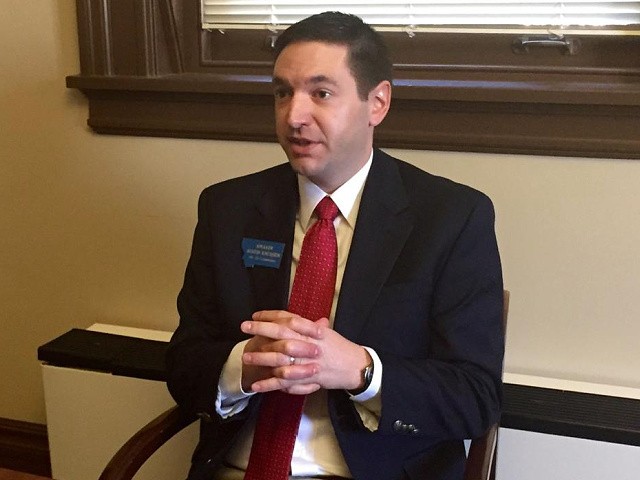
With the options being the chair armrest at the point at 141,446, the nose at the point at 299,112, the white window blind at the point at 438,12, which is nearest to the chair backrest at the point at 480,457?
the chair armrest at the point at 141,446

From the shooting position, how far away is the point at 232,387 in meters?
1.53

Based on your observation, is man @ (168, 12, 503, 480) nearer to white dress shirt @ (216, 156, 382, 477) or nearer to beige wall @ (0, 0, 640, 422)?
white dress shirt @ (216, 156, 382, 477)

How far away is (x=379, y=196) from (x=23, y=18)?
4.25 ft

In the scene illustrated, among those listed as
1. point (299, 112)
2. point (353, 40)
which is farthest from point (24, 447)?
point (353, 40)

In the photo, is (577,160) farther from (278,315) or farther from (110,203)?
(110,203)

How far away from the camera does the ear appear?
156cm

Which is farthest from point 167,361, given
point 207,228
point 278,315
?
point 278,315

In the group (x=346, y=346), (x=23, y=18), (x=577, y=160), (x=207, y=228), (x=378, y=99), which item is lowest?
(x=346, y=346)

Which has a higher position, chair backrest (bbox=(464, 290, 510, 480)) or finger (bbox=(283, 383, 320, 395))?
finger (bbox=(283, 383, 320, 395))

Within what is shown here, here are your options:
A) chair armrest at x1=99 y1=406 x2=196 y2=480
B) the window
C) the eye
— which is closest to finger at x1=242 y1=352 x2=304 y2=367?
chair armrest at x1=99 y1=406 x2=196 y2=480

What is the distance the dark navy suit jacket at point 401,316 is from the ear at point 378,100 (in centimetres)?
11

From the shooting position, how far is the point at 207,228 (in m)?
1.71

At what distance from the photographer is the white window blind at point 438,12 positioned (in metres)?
1.87

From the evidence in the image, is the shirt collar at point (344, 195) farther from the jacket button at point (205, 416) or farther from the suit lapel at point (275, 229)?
the jacket button at point (205, 416)
